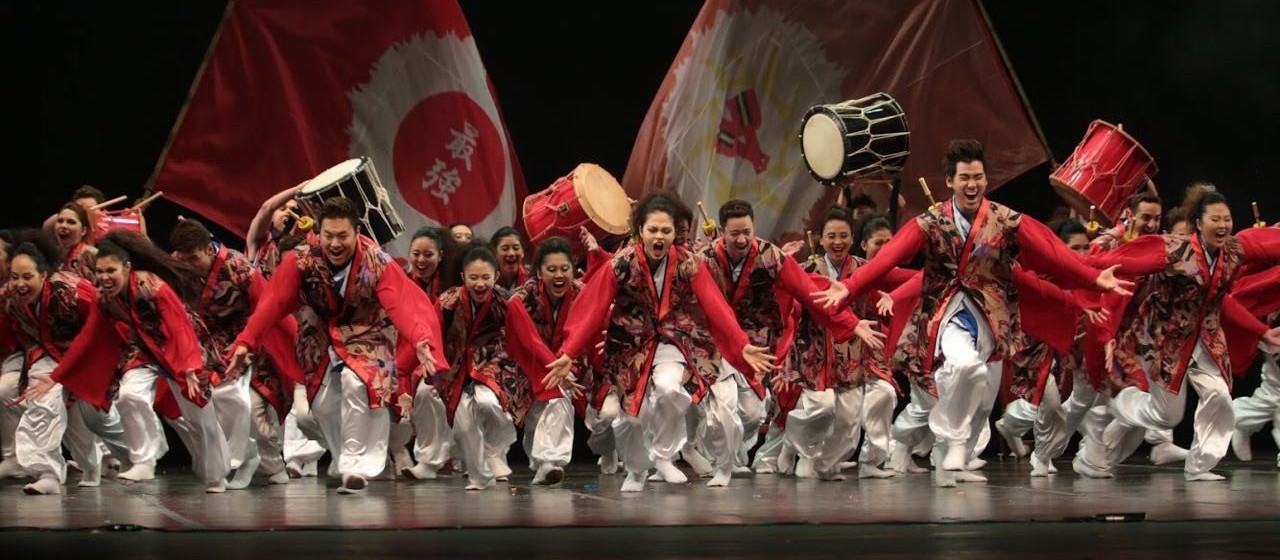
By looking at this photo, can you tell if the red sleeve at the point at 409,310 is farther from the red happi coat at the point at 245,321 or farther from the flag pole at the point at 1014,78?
the flag pole at the point at 1014,78

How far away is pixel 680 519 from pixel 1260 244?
3.03 meters

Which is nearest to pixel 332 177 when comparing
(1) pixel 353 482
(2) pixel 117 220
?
(2) pixel 117 220

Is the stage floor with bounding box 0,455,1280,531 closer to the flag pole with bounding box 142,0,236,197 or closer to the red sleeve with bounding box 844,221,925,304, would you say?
A: the red sleeve with bounding box 844,221,925,304

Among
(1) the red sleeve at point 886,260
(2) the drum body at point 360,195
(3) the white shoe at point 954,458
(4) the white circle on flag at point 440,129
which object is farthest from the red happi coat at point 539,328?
(4) the white circle on flag at point 440,129

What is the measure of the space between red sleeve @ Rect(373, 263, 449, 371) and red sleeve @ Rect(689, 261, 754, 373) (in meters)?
0.94

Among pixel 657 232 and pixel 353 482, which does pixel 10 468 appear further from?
pixel 657 232

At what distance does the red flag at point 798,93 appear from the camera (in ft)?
31.5

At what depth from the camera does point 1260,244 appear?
7.16 meters

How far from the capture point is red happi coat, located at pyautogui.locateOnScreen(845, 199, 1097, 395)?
6.51 metres

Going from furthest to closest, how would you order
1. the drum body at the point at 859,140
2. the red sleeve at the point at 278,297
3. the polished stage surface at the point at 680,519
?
the drum body at the point at 859,140 < the red sleeve at the point at 278,297 < the polished stage surface at the point at 680,519

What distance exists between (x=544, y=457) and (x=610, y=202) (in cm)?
174

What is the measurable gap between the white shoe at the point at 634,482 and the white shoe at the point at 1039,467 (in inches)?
65.6

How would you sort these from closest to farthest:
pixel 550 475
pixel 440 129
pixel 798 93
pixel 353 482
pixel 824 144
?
pixel 353 482, pixel 550 475, pixel 824 144, pixel 440 129, pixel 798 93

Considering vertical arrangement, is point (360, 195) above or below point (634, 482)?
above
